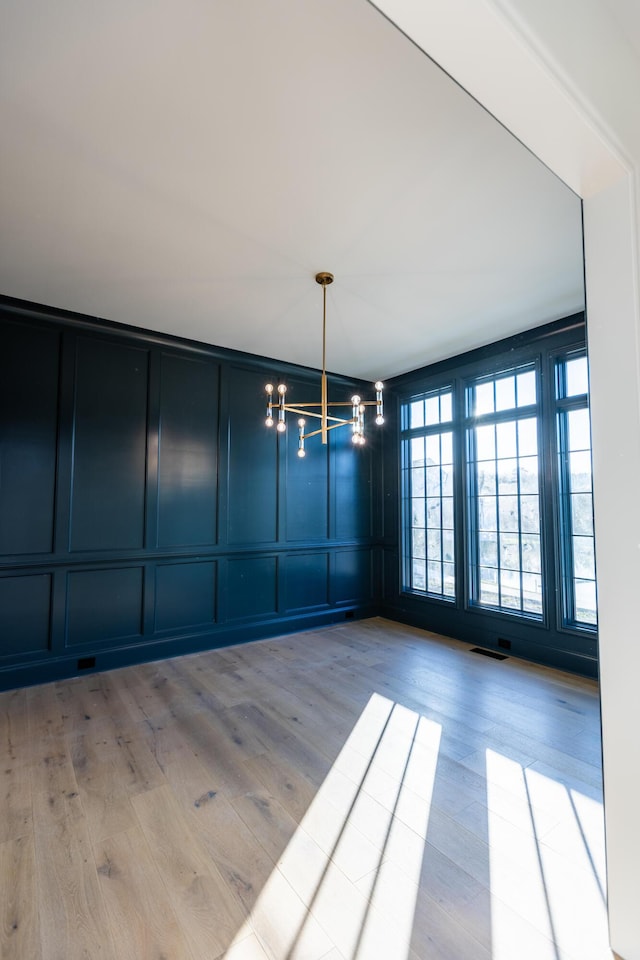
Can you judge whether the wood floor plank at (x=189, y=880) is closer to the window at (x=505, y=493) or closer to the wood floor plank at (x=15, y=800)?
the wood floor plank at (x=15, y=800)

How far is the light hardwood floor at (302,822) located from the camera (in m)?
1.50

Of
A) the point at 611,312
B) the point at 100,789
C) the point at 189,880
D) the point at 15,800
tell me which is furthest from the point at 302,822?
the point at 611,312

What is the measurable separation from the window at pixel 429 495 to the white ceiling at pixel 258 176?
4.88 feet

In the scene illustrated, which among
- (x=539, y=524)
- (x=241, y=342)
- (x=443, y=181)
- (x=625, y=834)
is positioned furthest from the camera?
A: (x=241, y=342)

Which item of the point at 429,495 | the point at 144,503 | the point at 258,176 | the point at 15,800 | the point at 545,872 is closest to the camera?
the point at 545,872

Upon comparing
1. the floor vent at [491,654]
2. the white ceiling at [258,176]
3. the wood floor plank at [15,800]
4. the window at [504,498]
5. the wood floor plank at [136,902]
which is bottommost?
the wood floor plank at [15,800]

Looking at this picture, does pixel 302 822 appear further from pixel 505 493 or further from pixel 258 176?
pixel 505 493

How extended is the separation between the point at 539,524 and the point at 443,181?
9.92 ft

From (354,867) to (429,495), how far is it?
397cm

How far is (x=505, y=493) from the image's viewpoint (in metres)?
4.47

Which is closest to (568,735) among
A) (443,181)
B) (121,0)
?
(443,181)

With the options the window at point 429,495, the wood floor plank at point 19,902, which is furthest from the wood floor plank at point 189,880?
the window at point 429,495

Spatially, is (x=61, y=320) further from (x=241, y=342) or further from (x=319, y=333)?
(x=319, y=333)

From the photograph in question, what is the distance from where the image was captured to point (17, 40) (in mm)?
1645
